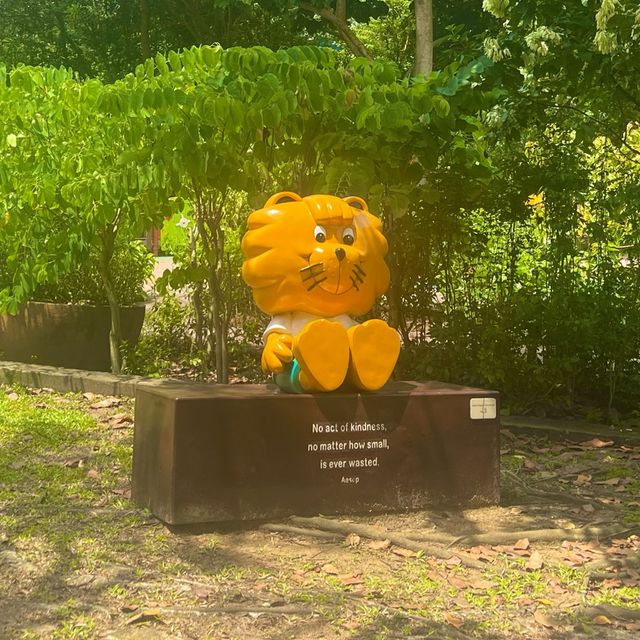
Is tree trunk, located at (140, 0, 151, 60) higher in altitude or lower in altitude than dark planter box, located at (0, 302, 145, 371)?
higher

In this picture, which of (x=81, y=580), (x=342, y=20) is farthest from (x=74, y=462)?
(x=342, y=20)

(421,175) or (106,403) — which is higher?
(421,175)

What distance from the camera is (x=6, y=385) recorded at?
7.95 m

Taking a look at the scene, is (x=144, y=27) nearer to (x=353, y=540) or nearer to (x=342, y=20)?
(x=342, y=20)

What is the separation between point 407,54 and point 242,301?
10133 millimetres

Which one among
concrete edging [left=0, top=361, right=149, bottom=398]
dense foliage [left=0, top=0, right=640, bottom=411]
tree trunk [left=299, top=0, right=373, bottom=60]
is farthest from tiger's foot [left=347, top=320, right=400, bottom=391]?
tree trunk [left=299, top=0, right=373, bottom=60]

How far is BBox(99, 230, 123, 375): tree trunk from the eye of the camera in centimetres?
805

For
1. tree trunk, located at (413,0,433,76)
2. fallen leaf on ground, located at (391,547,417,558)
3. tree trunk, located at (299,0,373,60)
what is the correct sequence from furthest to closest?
tree trunk, located at (299,0,373,60) < tree trunk, located at (413,0,433,76) < fallen leaf on ground, located at (391,547,417,558)

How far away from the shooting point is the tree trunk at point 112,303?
8.05 meters

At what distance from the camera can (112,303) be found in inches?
322

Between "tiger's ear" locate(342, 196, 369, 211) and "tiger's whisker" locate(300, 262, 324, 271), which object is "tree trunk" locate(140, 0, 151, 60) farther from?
"tiger's whisker" locate(300, 262, 324, 271)

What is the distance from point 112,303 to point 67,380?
0.82m

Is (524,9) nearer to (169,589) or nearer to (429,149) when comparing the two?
(429,149)

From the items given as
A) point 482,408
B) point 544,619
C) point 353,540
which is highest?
point 482,408
